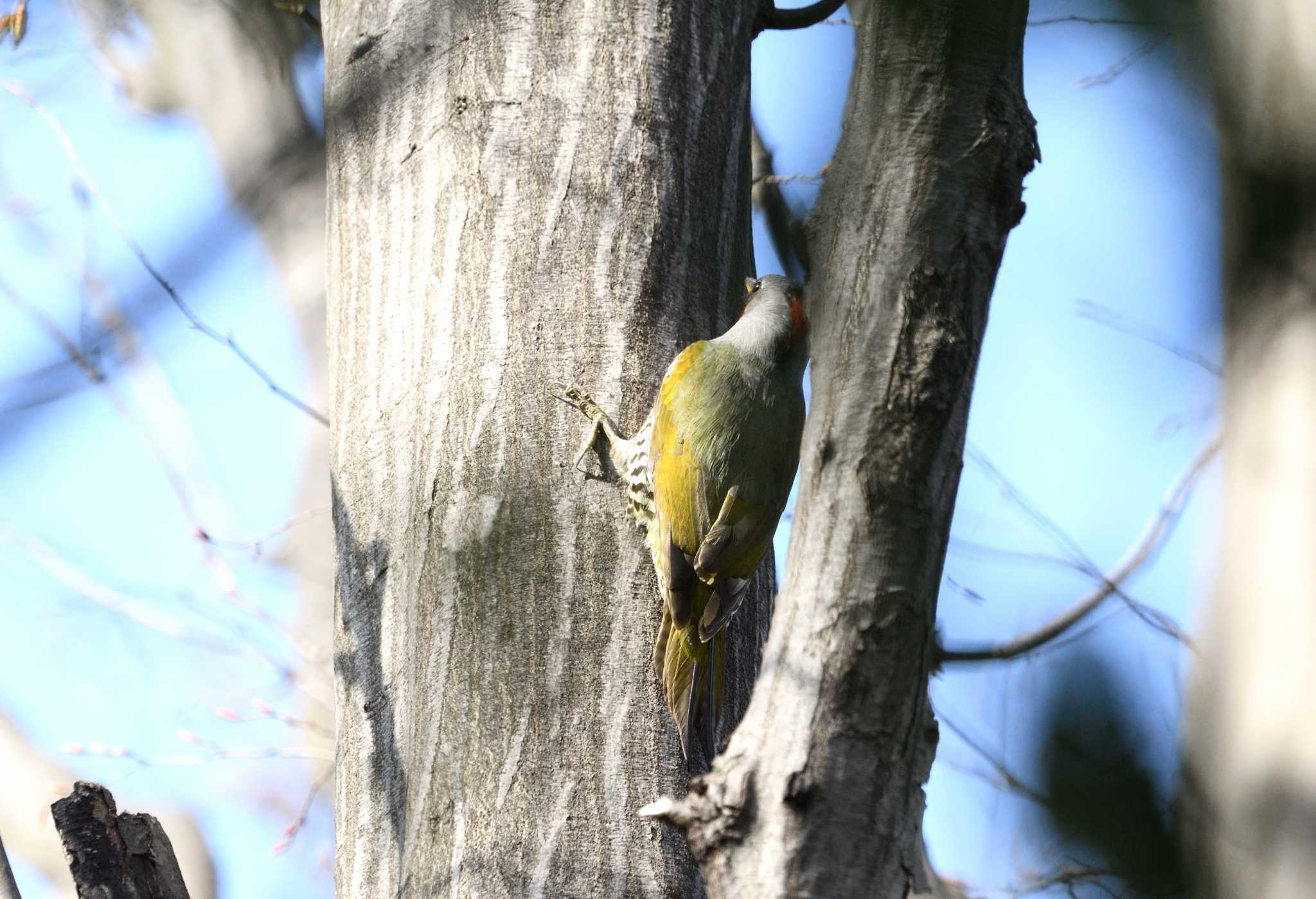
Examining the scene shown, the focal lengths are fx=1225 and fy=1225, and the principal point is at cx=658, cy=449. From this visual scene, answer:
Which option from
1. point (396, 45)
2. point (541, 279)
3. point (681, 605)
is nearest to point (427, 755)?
point (681, 605)

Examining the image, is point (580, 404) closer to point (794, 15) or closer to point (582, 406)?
point (582, 406)

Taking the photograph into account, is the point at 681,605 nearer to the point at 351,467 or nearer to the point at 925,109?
the point at 351,467

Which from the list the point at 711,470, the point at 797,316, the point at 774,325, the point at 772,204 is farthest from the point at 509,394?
the point at 772,204

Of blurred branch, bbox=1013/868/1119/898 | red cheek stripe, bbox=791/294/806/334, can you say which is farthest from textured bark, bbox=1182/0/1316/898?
red cheek stripe, bbox=791/294/806/334

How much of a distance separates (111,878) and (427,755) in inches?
18.8

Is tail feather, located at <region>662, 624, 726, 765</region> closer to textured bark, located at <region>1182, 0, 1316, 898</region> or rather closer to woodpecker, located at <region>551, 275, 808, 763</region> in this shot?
woodpecker, located at <region>551, 275, 808, 763</region>

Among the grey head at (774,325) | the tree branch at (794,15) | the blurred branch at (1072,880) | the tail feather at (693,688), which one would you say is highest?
the tree branch at (794,15)

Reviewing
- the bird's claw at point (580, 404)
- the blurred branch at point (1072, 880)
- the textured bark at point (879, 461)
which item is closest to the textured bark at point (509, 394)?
the bird's claw at point (580, 404)

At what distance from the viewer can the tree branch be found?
283 cm

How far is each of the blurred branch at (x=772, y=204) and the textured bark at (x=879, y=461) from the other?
2.06 meters

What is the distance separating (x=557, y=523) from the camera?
2109 mm

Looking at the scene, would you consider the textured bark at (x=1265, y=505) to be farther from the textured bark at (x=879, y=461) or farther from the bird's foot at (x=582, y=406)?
the bird's foot at (x=582, y=406)

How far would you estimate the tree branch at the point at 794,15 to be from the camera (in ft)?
9.29

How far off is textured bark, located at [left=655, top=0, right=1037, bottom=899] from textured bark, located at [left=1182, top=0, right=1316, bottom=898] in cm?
42
